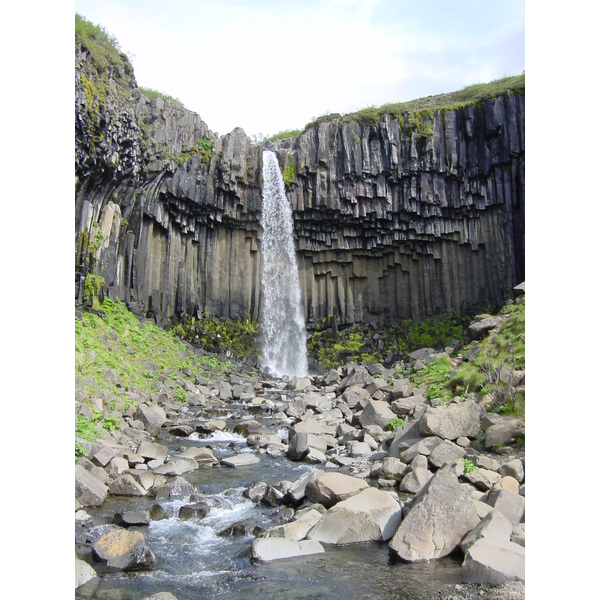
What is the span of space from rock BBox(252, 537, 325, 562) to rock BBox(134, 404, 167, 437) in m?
7.58

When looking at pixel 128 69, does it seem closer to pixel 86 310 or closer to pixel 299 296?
pixel 86 310

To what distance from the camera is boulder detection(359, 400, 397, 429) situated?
42.3ft

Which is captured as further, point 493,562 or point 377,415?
point 377,415

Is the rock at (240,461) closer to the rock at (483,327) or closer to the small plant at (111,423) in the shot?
the small plant at (111,423)

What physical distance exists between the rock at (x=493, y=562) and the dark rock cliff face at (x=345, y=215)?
19.2 m

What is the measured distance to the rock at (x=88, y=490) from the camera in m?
7.95

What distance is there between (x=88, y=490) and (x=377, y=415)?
7.03m

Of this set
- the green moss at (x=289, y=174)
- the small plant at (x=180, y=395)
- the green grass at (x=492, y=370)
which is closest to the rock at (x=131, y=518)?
the green grass at (x=492, y=370)

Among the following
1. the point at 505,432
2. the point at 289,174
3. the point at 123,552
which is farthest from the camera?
the point at 289,174

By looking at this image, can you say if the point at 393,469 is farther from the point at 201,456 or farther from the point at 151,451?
the point at 151,451

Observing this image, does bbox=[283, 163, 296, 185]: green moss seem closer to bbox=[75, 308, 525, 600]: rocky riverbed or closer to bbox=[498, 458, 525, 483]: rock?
bbox=[75, 308, 525, 600]: rocky riverbed

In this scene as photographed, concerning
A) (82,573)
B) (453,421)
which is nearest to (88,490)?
(82,573)

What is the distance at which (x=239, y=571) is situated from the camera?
19.2ft
